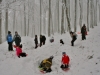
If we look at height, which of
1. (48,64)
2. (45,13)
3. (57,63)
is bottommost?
(57,63)

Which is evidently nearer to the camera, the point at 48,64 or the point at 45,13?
the point at 48,64

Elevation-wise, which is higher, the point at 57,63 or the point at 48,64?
the point at 48,64

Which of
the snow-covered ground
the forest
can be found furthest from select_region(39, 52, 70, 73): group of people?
the forest

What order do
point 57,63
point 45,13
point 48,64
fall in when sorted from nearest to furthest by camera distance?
point 48,64 < point 57,63 < point 45,13

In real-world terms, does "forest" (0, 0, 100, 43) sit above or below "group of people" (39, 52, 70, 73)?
above

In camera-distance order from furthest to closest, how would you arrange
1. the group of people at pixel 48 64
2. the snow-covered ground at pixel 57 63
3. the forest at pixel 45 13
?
the forest at pixel 45 13, the group of people at pixel 48 64, the snow-covered ground at pixel 57 63

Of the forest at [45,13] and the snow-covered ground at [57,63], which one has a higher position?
the forest at [45,13]

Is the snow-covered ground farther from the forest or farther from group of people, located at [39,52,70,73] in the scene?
the forest

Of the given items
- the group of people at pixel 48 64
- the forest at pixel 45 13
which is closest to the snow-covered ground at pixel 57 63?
the group of people at pixel 48 64

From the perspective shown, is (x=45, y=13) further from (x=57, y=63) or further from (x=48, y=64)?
(x=48, y=64)

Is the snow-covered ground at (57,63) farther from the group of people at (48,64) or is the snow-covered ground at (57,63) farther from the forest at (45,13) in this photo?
the forest at (45,13)

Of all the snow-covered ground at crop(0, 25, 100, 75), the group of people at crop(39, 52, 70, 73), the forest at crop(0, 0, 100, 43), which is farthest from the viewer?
the forest at crop(0, 0, 100, 43)

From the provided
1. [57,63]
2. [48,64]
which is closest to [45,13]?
[57,63]

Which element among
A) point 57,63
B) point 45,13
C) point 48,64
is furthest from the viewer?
point 45,13
